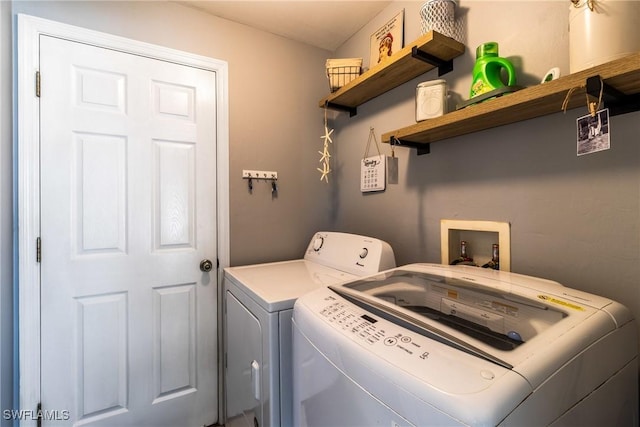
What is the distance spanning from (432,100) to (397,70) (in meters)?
0.30

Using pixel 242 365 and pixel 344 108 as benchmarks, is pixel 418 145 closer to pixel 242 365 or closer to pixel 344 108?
pixel 344 108

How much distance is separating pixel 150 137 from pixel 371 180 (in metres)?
1.26

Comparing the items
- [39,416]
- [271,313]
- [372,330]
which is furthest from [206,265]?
[372,330]

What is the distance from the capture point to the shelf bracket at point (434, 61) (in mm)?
1230

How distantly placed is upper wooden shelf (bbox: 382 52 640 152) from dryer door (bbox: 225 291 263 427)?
3.55ft

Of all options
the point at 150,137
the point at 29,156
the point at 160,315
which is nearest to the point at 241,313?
the point at 160,315

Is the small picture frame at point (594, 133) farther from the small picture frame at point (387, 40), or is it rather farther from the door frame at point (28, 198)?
the door frame at point (28, 198)

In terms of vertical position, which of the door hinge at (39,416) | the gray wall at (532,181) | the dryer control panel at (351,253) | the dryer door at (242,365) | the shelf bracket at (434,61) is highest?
the shelf bracket at (434,61)

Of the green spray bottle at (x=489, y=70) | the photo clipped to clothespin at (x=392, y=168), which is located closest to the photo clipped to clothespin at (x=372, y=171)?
the photo clipped to clothespin at (x=392, y=168)

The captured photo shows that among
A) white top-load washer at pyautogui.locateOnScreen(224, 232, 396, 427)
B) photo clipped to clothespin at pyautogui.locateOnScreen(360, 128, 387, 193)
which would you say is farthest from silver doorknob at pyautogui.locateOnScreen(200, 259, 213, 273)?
photo clipped to clothespin at pyautogui.locateOnScreen(360, 128, 387, 193)

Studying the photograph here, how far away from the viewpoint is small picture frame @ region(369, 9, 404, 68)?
60.2 inches

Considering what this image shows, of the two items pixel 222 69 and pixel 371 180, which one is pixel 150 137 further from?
pixel 371 180

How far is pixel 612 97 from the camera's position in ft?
2.62

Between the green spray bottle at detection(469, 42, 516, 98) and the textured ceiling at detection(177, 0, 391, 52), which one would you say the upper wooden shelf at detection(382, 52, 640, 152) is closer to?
the green spray bottle at detection(469, 42, 516, 98)
